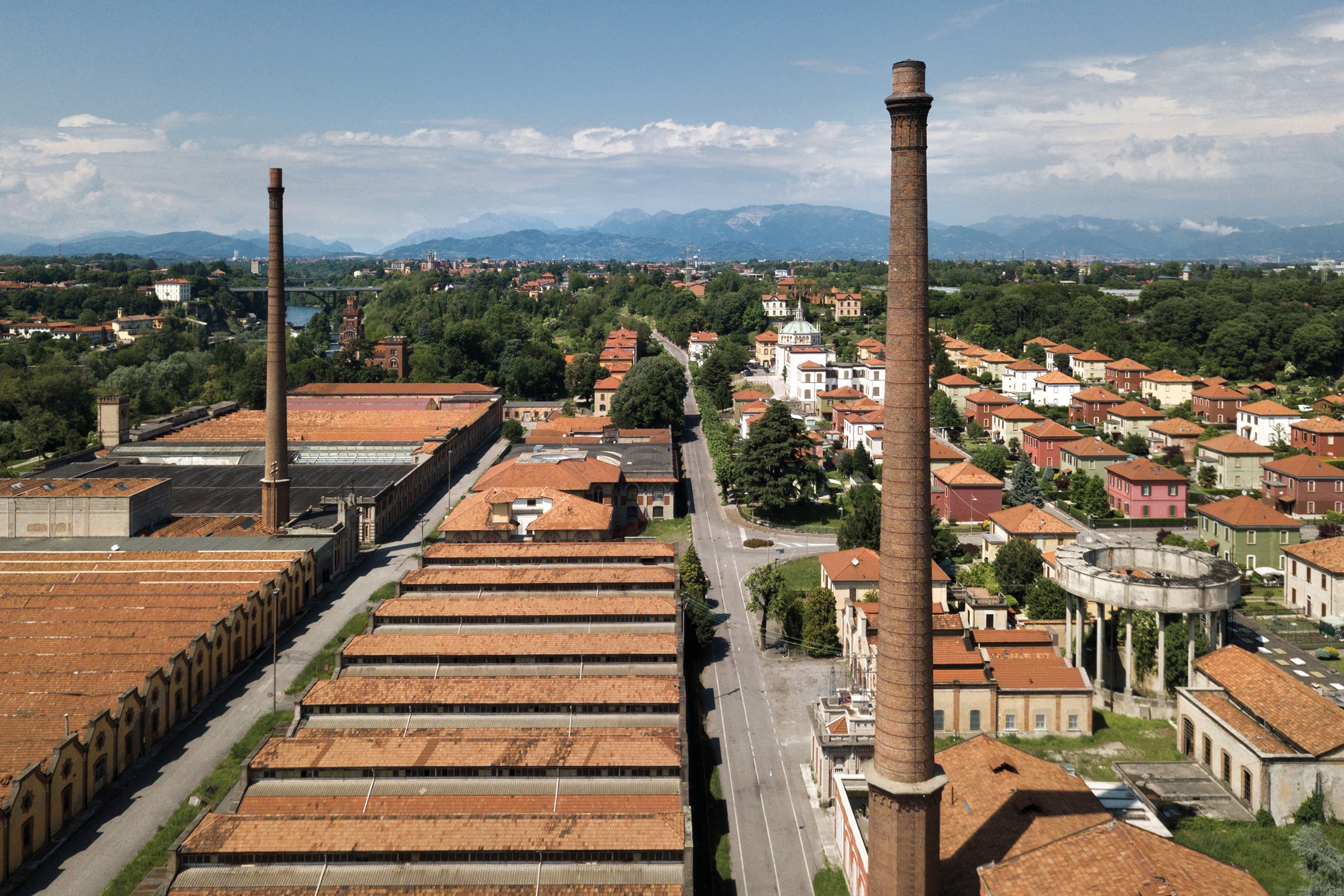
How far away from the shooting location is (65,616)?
43000 millimetres

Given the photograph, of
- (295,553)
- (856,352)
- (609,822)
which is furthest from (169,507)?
(856,352)

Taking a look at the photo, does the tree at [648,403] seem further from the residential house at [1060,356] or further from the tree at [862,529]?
the residential house at [1060,356]

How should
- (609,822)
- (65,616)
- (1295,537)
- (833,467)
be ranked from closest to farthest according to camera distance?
(609,822), (65,616), (1295,537), (833,467)

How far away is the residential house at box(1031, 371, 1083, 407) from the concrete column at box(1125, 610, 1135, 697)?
2754 inches

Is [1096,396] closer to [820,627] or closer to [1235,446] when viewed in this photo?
[1235,446]

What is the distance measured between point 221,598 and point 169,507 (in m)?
20.6

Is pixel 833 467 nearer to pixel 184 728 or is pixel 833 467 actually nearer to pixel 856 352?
pixel 856 352

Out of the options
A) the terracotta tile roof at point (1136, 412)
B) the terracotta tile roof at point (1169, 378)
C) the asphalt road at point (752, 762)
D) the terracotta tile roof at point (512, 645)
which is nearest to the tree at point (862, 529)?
the asphalt road at point (752, 762)

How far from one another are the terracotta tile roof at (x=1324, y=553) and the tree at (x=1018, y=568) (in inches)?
544

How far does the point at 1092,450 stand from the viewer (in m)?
77.1

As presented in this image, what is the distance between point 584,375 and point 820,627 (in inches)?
2853

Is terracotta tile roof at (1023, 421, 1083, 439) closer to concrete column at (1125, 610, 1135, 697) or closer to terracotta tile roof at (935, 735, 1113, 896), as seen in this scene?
concrete column at (1125, 610, 1135, 697)

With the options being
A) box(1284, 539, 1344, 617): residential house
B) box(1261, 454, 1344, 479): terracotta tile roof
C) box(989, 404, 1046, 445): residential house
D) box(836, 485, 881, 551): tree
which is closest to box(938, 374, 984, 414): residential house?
box(989, 404, 1046, 445): residential house

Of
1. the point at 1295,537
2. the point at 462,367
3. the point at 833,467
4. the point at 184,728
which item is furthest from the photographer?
the point at 462,367
